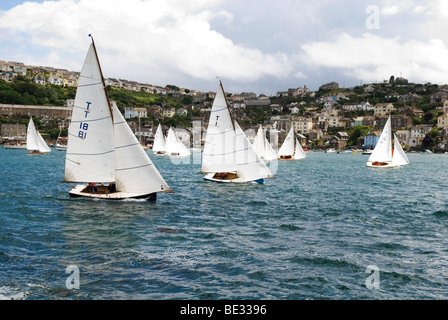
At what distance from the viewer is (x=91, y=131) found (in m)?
26.3

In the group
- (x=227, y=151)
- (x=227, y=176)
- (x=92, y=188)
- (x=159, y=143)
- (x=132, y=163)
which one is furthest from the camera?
(x=159, y=143)

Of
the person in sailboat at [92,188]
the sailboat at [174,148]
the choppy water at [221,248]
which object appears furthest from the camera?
the sailboat at [174,148]

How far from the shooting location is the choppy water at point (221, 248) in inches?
506

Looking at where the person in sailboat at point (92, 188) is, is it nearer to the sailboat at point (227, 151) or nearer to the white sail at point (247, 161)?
the sailboat at point (227, 151)

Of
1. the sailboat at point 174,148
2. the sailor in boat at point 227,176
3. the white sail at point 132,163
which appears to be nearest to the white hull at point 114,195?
the white sail at point 132,163

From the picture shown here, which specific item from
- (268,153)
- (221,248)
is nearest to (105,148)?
(221,248)

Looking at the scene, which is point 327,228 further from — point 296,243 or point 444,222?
point 444,222

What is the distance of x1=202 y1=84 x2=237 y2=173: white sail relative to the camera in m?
36.5

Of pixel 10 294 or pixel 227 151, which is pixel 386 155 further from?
pixel 10 294

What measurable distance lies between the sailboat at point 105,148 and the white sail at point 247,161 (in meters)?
11.5

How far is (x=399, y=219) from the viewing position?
24656 mm

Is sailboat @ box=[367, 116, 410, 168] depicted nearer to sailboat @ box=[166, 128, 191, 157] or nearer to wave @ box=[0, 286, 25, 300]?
sailboat @ box=[166, 128, 191, 157]

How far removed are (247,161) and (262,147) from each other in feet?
146
